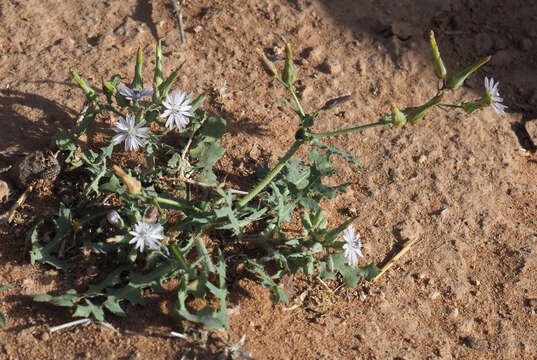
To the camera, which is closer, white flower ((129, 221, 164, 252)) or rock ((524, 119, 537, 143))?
white flower ((129, 221, 164, 252))

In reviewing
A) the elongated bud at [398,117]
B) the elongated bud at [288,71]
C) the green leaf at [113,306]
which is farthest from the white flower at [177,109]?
the elongated bud at [398,117]

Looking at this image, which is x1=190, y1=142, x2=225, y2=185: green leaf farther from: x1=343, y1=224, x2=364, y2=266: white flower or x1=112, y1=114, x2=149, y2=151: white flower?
x1=343, y1=224, x2=364, y2=266: white flower

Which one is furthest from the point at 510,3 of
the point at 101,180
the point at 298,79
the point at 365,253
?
the point at 101,180

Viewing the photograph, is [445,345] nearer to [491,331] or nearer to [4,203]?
[491,331]

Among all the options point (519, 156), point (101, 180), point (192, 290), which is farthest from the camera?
point (519, 156)

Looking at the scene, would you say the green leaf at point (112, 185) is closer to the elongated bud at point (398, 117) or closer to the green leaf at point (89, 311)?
the green leaf at point (89, 311)

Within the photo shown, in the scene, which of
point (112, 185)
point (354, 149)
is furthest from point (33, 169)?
point (354, 149)

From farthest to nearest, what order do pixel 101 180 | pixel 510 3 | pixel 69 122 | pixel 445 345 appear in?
pixel 510 3, pixel 69 122, pixel 101 180, pixel 445 345

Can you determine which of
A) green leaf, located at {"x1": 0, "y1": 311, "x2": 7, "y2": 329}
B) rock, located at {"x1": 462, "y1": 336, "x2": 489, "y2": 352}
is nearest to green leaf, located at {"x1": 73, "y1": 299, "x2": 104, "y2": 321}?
green leaf, located at {"x1": 0, "y1": 311, "x2": 7, "y2": 329}
